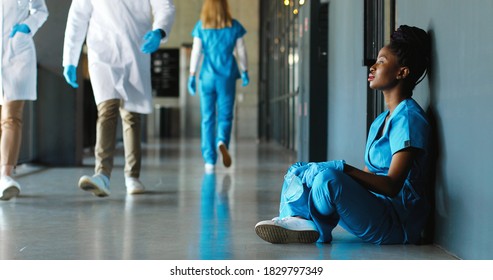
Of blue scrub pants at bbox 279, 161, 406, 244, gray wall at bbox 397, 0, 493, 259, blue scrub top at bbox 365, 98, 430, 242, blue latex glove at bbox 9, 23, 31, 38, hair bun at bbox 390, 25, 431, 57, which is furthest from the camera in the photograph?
blue latex glove at bbox 9, 23, 31, 38

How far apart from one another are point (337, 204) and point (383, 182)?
0.59ft

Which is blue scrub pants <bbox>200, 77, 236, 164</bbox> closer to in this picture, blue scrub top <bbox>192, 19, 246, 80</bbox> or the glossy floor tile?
blue scrub top <bbox>192, 19, 246, 80</bbox>

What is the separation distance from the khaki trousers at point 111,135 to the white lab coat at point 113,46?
6 cm

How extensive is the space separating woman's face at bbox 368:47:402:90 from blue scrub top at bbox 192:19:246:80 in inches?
181

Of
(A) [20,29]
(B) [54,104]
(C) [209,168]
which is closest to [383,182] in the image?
(A) [20,29]

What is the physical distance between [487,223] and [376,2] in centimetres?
194

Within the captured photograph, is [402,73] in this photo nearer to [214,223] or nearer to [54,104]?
[214,223]

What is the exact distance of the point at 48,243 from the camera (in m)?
2.96

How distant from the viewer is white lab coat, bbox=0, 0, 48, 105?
474cm

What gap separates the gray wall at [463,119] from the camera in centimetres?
233

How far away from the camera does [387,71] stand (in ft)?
9.82

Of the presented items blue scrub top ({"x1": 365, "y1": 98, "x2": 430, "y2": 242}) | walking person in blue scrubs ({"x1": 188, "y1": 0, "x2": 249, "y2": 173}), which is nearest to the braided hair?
blue scrub top ({"x1": 365, "y1": 98, "x2": 430, "y2": 242})
